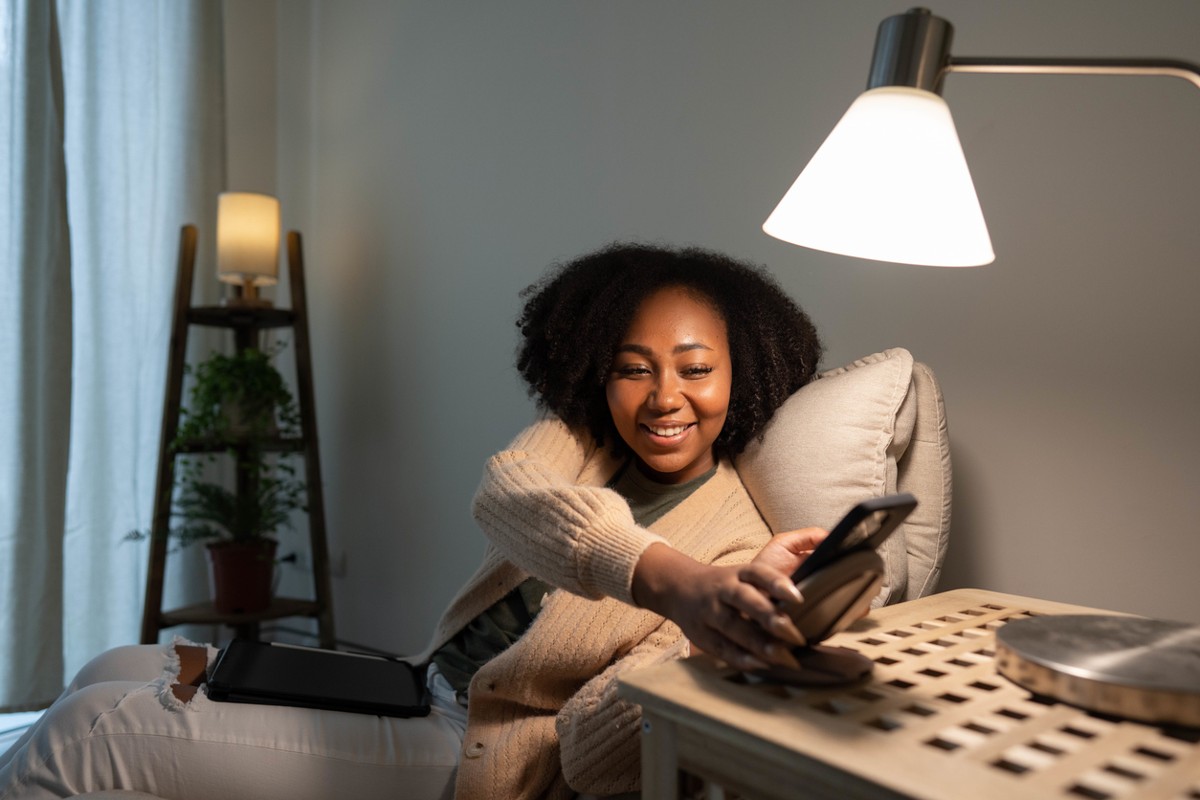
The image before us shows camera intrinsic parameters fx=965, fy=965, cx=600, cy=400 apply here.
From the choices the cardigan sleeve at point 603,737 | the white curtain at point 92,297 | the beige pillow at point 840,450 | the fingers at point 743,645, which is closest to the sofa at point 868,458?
the beige pillow at point 840,450

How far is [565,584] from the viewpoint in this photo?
93cm

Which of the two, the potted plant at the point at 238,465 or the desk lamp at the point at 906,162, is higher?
the desk lamp at the point at 906,162

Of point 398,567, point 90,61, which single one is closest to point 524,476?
point 398,567

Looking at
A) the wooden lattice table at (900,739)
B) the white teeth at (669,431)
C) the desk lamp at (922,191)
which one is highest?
the desk lamp at (922,191)

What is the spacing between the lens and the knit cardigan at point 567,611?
0.92m

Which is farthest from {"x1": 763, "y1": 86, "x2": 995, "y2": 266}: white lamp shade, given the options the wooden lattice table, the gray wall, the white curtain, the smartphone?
the white curtain

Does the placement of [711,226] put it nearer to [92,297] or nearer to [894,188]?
[894,188]

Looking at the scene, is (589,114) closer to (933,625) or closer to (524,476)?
(524,476)

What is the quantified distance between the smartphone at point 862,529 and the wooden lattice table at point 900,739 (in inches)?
3.8

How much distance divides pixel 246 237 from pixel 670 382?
1.60 meters

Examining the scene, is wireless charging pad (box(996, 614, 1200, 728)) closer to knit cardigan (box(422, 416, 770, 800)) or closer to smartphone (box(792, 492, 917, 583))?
smartphone (box(792, 492, 917, 583))

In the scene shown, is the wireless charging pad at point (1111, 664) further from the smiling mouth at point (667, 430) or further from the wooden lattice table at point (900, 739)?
the smiling mouth at point (667, 430)

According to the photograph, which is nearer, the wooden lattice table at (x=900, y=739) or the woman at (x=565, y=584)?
the wooden lattice table at (x=900, y=739)

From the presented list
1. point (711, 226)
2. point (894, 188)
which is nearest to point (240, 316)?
point (711, 226)
